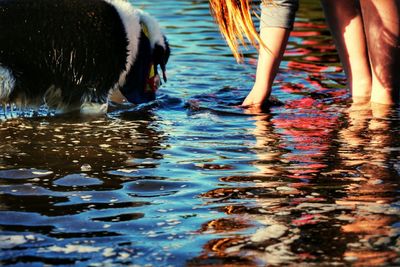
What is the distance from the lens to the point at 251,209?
269cm

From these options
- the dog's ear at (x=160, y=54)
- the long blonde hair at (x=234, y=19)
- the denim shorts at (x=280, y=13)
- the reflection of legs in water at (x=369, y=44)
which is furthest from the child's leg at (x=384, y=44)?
the dog's ear at (x=160, y=54)

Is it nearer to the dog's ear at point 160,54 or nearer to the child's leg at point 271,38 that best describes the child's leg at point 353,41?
the child's leg at point 271,38

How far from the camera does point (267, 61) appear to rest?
4566mm

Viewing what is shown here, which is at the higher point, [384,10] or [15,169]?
[384,10]

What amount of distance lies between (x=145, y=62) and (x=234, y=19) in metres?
0.77

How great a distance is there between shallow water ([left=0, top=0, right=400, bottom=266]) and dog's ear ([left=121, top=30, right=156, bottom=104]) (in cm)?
10

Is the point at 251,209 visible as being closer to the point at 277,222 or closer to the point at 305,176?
the point at 277,222

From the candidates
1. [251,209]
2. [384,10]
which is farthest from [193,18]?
[251,209]

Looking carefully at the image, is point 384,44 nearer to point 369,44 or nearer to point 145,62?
point 369,44

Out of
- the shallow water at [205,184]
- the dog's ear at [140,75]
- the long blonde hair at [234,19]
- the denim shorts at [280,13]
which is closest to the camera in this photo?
the shallow water at [205,184]

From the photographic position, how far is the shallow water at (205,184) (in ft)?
7.57

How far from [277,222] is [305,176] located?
1.99 ft

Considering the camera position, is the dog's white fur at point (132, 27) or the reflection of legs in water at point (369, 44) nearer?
the reflection of legs in water at point (369, 44)

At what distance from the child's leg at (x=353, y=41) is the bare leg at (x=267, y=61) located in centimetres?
35
